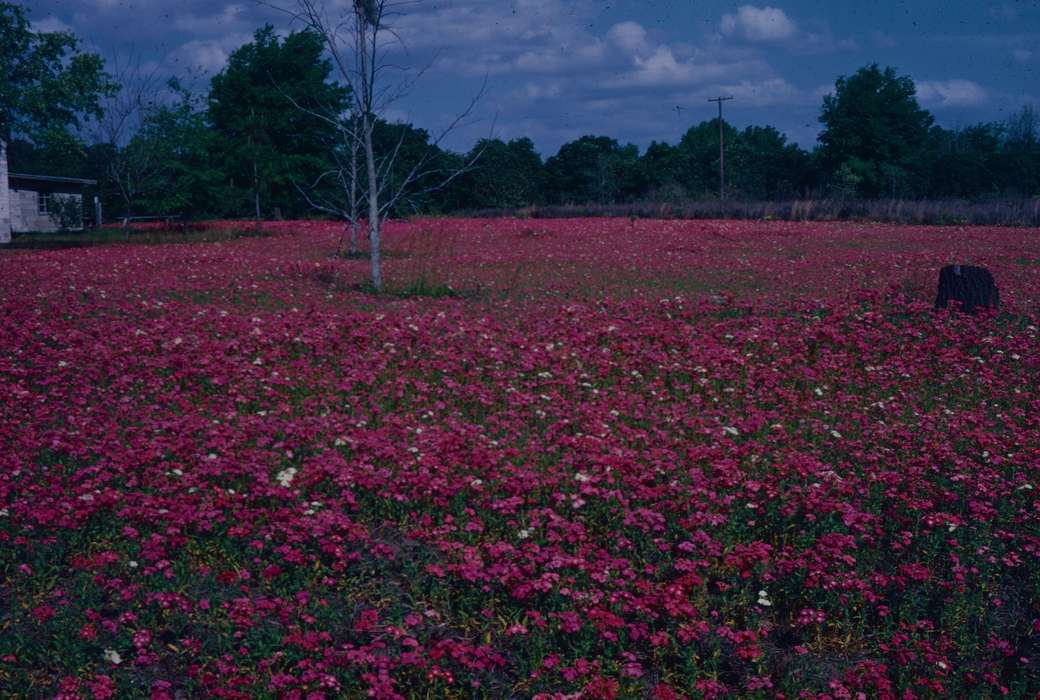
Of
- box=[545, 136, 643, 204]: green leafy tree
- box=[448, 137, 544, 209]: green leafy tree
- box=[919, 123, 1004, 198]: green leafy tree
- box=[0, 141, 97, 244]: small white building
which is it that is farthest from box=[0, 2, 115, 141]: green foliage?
box=[919, 123, 1004, 198]: green leafy tree

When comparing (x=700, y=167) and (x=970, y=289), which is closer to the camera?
(x=970, y=289)

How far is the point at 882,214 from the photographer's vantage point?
38406 mm

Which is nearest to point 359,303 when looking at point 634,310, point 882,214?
point 634,310

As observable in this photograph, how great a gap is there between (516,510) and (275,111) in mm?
53165

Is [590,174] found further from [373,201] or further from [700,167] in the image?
[373,201]

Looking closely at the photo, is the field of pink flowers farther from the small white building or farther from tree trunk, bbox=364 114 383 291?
the small white building

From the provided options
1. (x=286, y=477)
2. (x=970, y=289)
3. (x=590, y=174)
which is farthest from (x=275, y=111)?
(x=286, y=477)

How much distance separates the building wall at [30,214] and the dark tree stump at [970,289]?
150 feet

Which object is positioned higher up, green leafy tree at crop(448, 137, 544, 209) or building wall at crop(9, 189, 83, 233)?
green leafy tree at crop(448, 137, 544, 209)

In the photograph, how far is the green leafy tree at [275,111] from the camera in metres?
50.0

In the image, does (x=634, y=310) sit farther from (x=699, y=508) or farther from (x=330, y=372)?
(x=699, y=508)

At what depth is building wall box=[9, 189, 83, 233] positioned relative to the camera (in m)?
43.8

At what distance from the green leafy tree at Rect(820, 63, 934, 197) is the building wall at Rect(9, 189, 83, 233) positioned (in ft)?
201

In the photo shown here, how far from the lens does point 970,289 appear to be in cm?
1152
